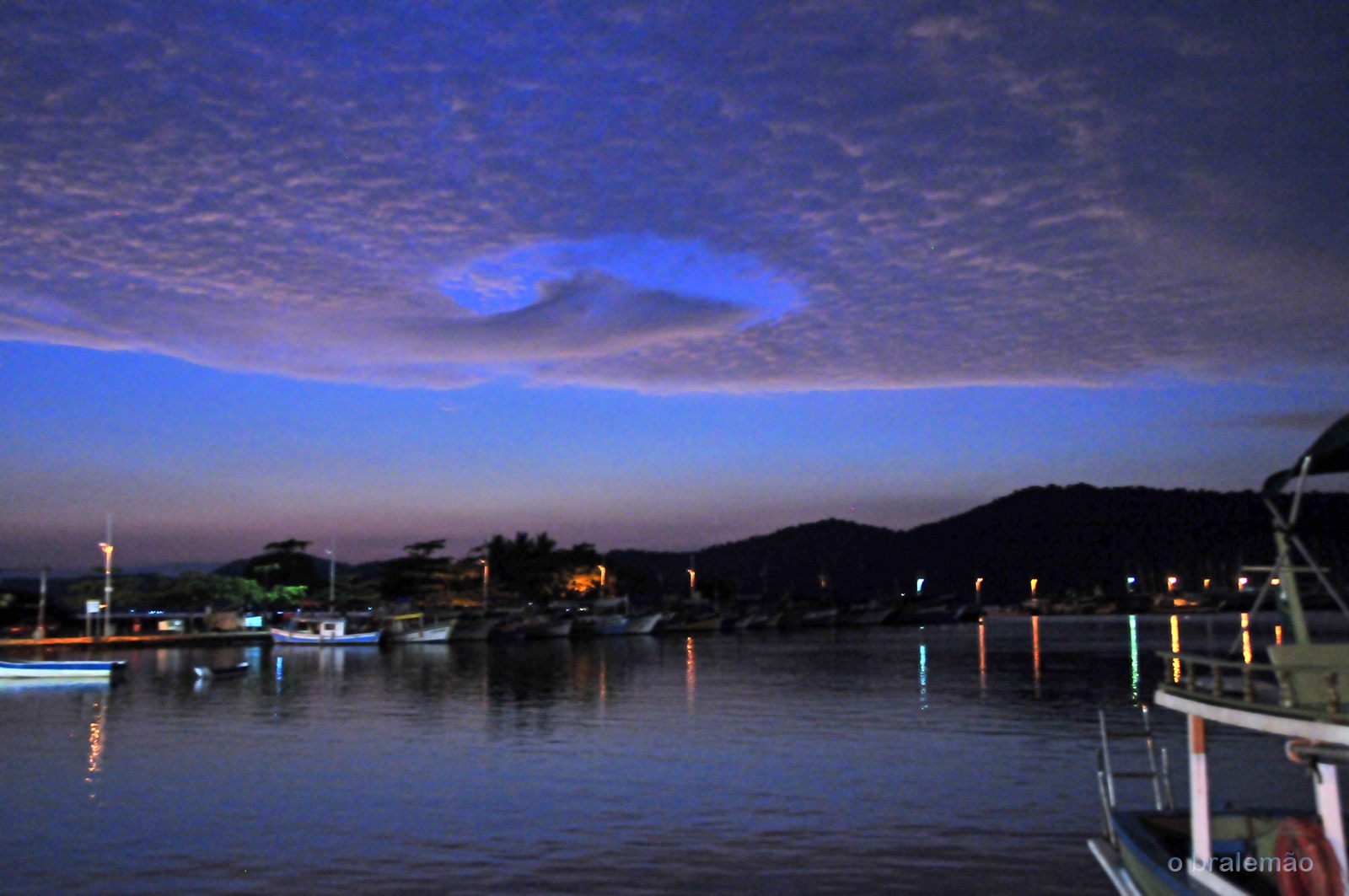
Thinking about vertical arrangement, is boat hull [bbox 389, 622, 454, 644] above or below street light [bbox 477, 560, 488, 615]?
below

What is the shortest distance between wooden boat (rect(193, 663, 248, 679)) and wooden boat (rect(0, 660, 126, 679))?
169 inches

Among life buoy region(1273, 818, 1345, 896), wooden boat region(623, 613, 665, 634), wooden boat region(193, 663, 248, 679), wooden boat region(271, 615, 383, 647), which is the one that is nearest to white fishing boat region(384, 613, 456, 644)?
wooden boat region(271, 615, 383, 647)

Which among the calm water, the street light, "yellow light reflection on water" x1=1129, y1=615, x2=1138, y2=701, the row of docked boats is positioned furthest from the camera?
the street light

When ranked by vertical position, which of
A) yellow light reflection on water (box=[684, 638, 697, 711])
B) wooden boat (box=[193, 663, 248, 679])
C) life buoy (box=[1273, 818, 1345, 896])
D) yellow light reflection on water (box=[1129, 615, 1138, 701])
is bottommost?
yellow light reflection on water (box=[1129, 615, 1138, 701])

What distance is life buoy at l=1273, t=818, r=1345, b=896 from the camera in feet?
38.1

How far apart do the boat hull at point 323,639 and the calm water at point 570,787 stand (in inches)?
1906

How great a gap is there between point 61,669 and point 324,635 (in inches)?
1846

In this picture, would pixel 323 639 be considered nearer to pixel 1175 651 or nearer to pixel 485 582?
pixel 485 582

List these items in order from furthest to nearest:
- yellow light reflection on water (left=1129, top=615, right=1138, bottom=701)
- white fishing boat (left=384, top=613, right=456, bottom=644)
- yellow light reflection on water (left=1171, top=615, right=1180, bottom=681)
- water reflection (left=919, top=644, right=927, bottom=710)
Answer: white fishing boat (left=384, top=613, right=456, bottom=644) < yellow light reflection on water (left=1171, top=615, right=1180, bottom=681) < yellow light reflection on water (left=1129, top=615, right=1138, bottom=701) < water reflection (left=919, top=644, right=927, bottom=710)

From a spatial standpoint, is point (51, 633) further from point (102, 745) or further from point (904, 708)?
point (904, 708)

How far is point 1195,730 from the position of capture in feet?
46.2

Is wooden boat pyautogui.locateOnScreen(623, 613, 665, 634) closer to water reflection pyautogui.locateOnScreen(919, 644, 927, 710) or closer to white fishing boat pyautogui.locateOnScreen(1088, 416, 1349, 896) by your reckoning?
water reflection pyautogui.locateOnScreen(919, 644, 927, 710)

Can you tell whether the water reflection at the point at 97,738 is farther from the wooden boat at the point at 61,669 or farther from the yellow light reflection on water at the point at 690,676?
the yellow light reflection on water at the point at 690,676

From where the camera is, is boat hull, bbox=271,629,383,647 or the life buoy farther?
boat hull, bbox=271,629,383,647
